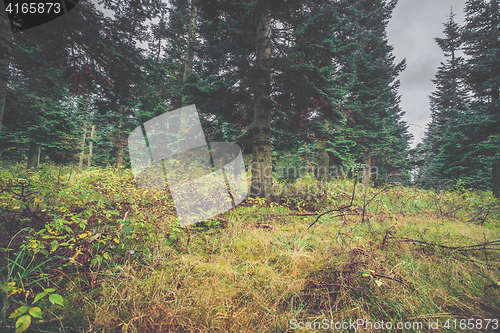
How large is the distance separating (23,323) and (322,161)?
32.1 feet

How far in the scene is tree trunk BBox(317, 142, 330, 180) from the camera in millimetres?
8852

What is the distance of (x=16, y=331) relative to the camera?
1.08 meters

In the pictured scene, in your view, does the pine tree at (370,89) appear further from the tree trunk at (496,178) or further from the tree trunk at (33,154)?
the tree trunk at (33,154)

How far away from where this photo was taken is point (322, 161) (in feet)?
30.2

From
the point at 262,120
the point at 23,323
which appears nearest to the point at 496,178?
the point at 262,120

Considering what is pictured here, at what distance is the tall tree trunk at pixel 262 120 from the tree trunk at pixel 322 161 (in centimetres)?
463

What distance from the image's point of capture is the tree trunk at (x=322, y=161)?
29.0ft

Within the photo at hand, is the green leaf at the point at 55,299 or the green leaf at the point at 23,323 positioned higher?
the green leaf at the point at 55,299

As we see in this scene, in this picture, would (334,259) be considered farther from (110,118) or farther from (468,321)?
(110,118)

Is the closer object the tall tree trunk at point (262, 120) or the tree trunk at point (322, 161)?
the tall tree trunk at point (262, 120)

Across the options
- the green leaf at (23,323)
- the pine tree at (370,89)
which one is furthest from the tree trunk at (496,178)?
the green leaf at (23,323)

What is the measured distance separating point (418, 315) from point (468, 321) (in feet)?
1.17

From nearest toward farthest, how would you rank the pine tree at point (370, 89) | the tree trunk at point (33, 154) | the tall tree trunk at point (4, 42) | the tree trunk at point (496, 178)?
the tall tree trunk at point (4, 42) < the tree trunk at point (496, 178) < the tree trunk at point (33, 154) < the pine tree at point (370, 89)

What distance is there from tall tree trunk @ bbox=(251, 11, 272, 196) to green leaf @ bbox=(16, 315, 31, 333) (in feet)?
13.8
